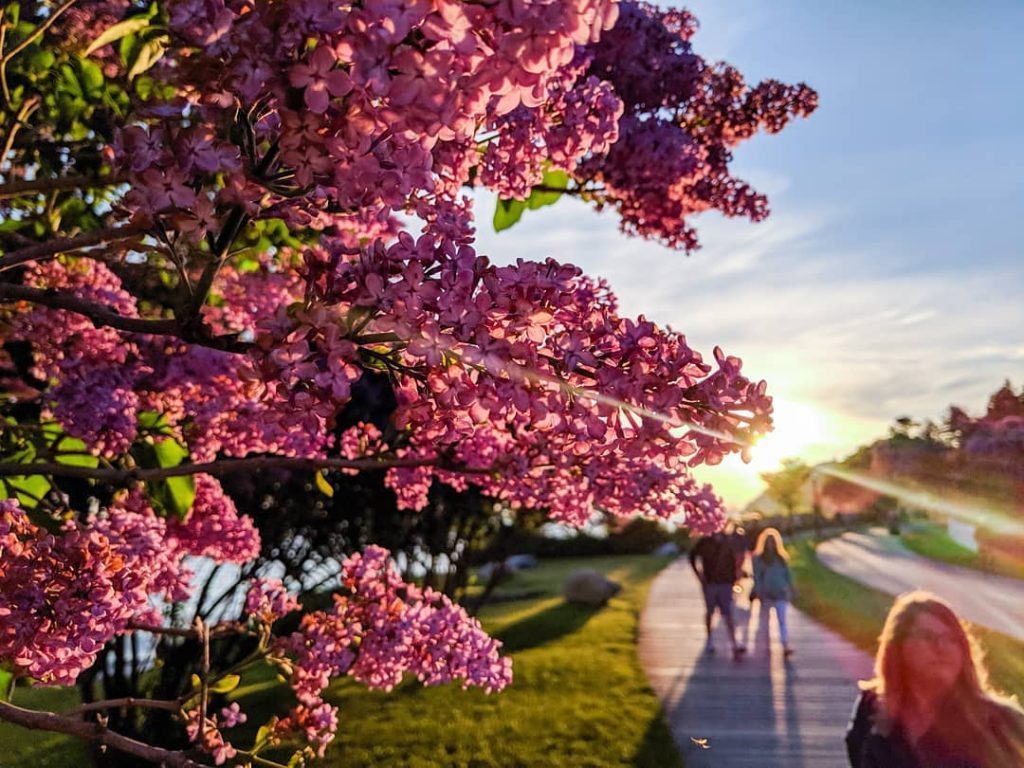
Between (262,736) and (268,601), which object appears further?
(268,601)

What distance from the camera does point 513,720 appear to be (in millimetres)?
10883

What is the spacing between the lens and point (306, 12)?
152 cm

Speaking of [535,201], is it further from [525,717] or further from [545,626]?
[545,626]

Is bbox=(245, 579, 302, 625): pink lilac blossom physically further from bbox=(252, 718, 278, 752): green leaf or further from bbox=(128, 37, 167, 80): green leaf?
bbox=(128, 37, 167, 80): green leaf

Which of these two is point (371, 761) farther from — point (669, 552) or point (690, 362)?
point (669, 552)

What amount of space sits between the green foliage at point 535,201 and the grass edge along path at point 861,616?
1030 cm

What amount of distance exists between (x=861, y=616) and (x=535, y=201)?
667 inches

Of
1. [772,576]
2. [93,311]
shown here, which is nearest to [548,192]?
[93,311]

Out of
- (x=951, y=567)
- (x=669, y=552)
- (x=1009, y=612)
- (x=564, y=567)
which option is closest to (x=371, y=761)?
(x=1009, y=612)

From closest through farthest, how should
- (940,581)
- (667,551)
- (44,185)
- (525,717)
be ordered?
(44,185) → (525,717) → (940,581) → (667,551)

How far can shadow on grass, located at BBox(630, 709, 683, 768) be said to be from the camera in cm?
915

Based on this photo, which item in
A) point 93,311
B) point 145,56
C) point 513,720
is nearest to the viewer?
point 93,311

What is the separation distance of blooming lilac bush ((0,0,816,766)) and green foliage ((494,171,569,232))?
18 mm

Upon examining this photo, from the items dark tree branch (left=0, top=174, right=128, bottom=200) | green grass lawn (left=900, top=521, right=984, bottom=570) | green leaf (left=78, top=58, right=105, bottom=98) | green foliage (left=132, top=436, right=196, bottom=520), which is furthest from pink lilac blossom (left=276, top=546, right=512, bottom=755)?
green grass lawn (left=900, top=521, right=984, bottom=570)
